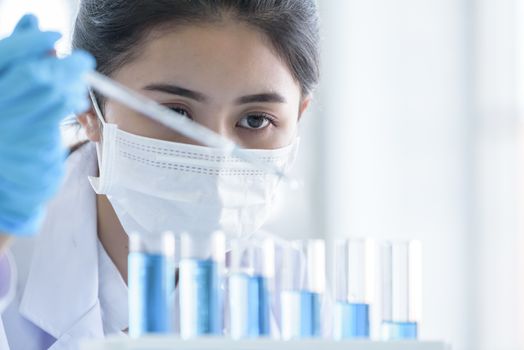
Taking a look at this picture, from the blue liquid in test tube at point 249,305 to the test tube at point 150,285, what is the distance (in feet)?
0.31

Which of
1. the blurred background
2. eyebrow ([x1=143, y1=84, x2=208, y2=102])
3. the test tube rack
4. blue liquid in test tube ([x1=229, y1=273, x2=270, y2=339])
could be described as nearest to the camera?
the test tube rack

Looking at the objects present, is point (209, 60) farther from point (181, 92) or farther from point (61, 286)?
point (61, 286)

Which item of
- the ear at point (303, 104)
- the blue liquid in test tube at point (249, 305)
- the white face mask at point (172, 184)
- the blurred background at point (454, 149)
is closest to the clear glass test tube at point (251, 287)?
the blue liquid in test tube at point (249, 305)

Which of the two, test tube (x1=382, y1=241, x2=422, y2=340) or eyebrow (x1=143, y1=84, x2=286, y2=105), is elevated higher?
eyebrow (x1=143, y1=84, x2=286, y2=105)

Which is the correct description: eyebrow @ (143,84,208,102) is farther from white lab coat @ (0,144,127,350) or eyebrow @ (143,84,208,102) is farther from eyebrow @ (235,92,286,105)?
white lab coat @ (0,144,127,350)

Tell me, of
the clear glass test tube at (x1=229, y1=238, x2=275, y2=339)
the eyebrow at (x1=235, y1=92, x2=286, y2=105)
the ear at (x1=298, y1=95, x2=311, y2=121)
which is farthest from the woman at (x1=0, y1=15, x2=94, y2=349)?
the ear at (x1=298, y1=95, x2=311, y2=121)

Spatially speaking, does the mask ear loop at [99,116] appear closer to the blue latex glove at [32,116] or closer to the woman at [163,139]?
the woman at [163,139]

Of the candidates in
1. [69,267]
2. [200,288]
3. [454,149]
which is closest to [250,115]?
[69,267]

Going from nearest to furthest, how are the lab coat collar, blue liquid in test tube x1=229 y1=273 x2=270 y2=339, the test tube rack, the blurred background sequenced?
1. the test tube rack
2. blue liquid in test tube x1=229 y1=273 x2=270 y2=339
3. the lab coat collar
4. the blurred background

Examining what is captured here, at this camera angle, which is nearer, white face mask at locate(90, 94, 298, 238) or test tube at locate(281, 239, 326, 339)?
test tube at locate(281, 239, 326, 339)

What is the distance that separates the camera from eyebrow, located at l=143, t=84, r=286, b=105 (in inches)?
64.0

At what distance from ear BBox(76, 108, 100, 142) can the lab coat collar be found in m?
0.14

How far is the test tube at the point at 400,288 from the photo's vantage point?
1.26 m

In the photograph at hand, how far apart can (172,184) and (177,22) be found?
1.04 feet
